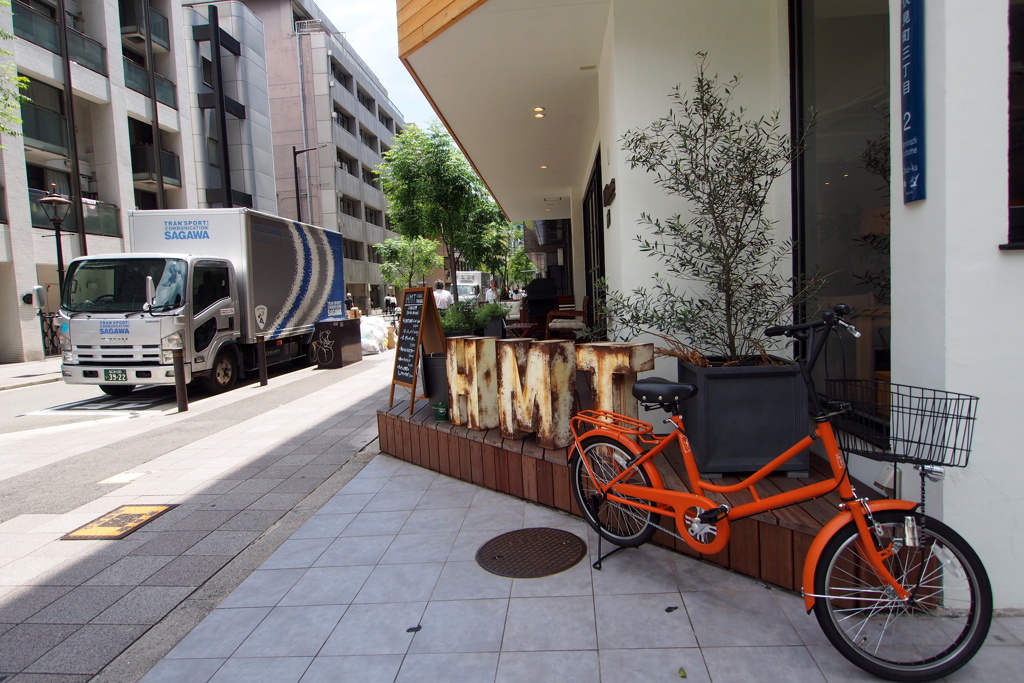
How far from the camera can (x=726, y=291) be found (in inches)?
148

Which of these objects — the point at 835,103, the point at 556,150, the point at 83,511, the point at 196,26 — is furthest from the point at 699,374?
the point at 196,26

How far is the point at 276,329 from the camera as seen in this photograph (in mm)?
12875

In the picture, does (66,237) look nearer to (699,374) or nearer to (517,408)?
(517,408)

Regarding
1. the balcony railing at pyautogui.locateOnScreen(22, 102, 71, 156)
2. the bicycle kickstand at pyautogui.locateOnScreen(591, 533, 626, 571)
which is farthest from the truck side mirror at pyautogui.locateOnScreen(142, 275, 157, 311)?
the balcony railing at pyautogui.locateOnScreen(22, 102, 71, 156)

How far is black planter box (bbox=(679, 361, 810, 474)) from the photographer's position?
3408 millimetres

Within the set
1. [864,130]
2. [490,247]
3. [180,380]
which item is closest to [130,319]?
[180,380]

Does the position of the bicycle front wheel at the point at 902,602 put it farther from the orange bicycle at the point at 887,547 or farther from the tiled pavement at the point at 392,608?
the tiled pavement at the point at 392,608

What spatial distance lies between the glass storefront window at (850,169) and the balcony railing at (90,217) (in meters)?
20.0

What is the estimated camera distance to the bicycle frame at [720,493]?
2295 millimetres

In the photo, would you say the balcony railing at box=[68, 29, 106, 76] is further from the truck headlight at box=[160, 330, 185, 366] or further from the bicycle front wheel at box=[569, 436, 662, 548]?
the bicycle front wheel at box=[569, 436, 662, 548]

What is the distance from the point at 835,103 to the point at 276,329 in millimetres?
11321

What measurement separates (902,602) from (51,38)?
2464cm

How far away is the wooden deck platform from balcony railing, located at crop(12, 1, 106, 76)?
19507 millimetres

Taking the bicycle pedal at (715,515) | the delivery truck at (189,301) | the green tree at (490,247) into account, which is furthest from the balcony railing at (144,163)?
the bicycle pedal at (715,515)
